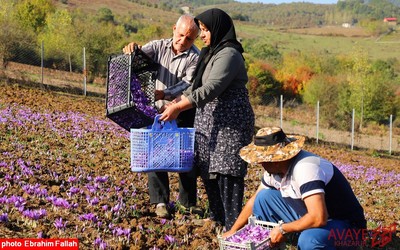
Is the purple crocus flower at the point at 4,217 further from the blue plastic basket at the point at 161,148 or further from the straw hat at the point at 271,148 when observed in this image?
the straw hat at the point at 271,148

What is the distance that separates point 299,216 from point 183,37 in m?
2.01

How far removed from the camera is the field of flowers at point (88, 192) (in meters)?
4.84

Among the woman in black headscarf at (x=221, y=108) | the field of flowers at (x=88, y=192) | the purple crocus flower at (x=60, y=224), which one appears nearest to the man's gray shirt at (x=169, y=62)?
the woman in black headscarf at (x=221, y=108)

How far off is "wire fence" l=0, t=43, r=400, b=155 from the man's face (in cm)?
1449

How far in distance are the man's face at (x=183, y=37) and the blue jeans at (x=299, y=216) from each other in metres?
1.65

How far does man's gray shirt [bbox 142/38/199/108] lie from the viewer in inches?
213

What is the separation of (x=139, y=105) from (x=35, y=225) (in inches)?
54.0

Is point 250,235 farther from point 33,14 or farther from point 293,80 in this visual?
point 33,14

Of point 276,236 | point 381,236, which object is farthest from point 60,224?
point 381,236

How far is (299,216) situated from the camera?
4.26 m

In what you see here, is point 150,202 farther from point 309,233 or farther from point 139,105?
point 309,233

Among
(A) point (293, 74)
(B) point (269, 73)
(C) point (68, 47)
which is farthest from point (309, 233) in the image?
(A) point (293, 74)

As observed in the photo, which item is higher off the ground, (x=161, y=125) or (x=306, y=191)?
(x=161, y=125)

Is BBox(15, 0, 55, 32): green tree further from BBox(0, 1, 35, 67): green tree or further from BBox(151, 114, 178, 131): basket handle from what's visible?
BBox(151, 114, 178, 131): basket handle
